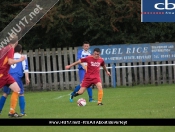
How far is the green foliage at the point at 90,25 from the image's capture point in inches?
1085

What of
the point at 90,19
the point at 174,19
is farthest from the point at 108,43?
the point at 174,19

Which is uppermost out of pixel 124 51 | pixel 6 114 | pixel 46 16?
pixel 46 16

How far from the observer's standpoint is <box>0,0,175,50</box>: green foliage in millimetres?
27562

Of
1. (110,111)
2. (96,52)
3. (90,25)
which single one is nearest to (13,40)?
(110,111)

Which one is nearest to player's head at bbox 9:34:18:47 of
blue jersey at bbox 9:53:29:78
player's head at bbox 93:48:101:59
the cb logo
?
blue jersey at bbox 9:53:29:78

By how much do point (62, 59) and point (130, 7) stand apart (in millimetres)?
4262

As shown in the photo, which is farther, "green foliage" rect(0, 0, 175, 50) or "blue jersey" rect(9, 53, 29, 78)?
"green foliage" rect(0, 0, 175, 50)

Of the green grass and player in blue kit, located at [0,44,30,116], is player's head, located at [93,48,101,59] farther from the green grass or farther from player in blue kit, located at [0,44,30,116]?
player in blue kit, located at [0,44,30,116]

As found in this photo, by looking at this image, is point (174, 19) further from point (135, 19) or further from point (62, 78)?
point (62, 78)

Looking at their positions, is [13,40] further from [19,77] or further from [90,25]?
[90,25]

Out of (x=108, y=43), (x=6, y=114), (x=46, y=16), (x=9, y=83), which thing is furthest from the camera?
(x=108, y=43)

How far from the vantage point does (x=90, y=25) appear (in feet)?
91.8

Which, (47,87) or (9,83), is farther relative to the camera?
(47,87)

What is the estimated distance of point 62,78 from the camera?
27.6m
